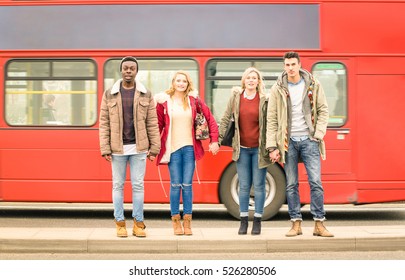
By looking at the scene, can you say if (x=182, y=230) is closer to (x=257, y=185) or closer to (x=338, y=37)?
(x=257, y=185)

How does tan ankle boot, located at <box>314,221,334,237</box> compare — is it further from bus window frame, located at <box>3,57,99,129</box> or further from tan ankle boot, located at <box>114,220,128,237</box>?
bus window frame, located at <box>3,57,99,129</box>

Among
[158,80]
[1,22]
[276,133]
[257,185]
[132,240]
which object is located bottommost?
[132,240]

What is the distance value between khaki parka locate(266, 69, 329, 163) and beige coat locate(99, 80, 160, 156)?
1212 mm

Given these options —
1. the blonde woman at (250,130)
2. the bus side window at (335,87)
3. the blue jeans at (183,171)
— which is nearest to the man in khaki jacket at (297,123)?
the blonde woman at (250,130)

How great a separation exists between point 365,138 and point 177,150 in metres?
3.62

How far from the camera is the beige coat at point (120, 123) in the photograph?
8.44 meters

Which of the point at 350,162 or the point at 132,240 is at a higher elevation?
the point at 350,162

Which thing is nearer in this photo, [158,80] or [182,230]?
[182,230]

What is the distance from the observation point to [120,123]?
8.44 meters

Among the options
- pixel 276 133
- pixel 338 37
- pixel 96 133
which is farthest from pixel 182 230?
pixel 338 37

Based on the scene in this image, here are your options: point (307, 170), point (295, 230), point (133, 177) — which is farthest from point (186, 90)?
point (295, 230)

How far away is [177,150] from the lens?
8680 mm

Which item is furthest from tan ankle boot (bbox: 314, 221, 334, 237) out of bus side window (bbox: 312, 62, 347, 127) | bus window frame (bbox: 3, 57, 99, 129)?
bus window frame (bbox: 3, 57, 99, 129)

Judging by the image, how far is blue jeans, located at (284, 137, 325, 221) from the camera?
339 inches
